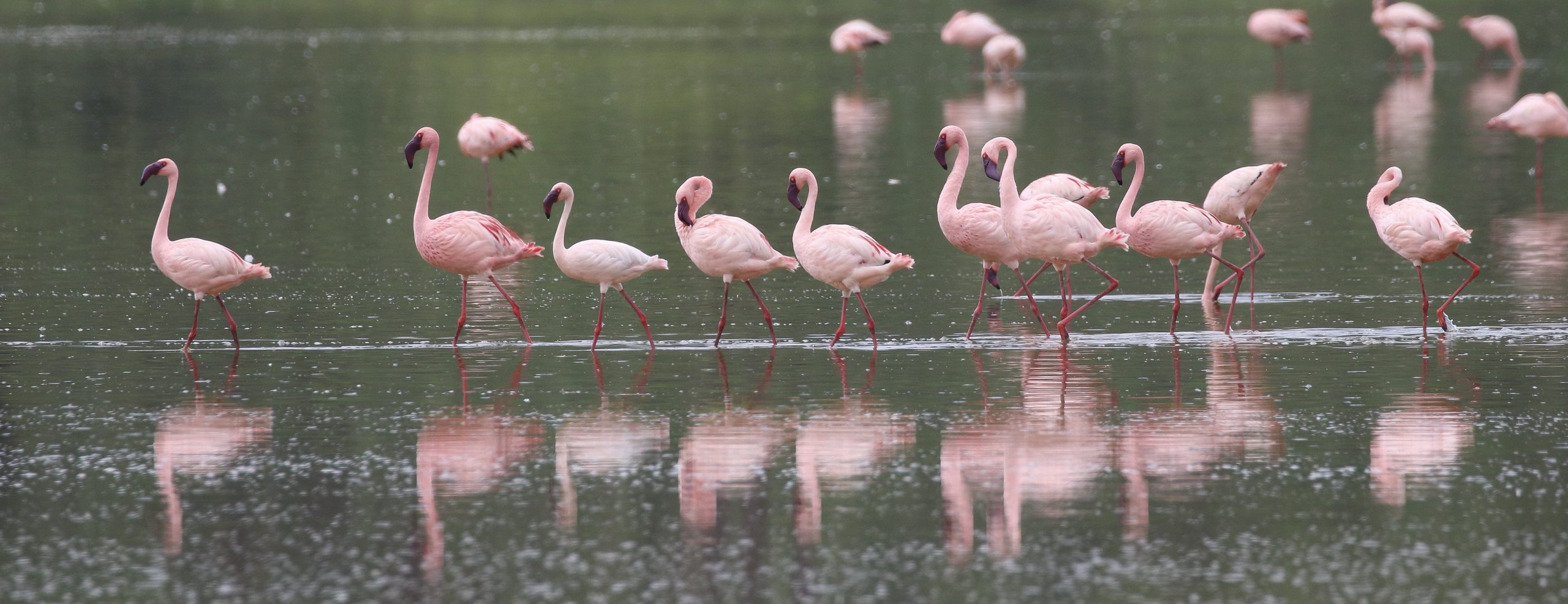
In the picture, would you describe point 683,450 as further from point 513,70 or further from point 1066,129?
point 513,70

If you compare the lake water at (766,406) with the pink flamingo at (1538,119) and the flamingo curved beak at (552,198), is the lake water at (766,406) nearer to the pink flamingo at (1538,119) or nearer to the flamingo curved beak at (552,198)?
the pink flamingo at (1538,119)

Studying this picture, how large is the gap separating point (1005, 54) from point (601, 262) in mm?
23165

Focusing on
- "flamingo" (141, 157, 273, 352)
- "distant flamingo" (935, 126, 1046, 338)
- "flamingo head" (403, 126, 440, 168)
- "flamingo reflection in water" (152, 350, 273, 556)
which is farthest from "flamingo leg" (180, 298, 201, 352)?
"distant flamingo" (935, 126, 1046, 338)

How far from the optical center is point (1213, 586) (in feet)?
20.4

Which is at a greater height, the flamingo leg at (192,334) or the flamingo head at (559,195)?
the flamingo head at (559,195)

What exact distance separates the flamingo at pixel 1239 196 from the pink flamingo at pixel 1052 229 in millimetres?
1933

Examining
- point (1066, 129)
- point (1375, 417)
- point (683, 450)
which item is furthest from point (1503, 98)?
point (683, 450)

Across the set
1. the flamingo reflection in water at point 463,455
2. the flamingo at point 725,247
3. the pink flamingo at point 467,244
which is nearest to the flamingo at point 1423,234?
the flamingo at point 725,247

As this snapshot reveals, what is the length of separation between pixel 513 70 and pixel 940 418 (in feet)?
90.7

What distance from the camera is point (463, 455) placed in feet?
27.1

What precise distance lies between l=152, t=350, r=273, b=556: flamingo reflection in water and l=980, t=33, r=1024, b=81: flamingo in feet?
82.0

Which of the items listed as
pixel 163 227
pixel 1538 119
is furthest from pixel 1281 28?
pixel 163 227

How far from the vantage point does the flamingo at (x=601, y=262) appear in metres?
11.2

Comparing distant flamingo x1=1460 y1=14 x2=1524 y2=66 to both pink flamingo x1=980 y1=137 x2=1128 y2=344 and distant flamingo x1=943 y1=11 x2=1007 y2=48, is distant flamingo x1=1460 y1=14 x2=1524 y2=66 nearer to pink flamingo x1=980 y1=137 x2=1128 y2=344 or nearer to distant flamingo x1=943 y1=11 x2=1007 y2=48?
distant flamingo x1=943 y1=11 x2=1007 y2=48
